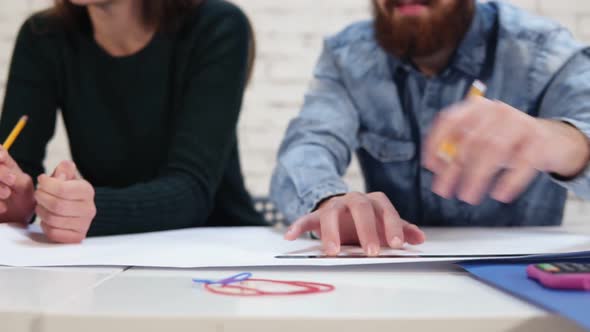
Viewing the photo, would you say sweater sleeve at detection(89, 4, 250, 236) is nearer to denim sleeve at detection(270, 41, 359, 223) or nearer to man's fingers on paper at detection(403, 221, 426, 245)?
denim sleeve at detection(270, 41, 359, 223)

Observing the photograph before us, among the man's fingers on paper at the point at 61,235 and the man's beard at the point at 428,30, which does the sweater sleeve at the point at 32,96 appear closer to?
the man's fingers on paper at the point at 61,235

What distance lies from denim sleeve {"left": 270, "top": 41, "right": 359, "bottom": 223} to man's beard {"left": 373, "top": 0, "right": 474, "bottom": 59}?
0.36ft

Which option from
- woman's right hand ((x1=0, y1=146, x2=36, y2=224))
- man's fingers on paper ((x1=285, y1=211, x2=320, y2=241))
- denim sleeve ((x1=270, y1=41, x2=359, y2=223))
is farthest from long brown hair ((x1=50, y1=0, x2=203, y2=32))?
man's fingers on paper ((x1=285, y1=211, x2=320, y2=241))

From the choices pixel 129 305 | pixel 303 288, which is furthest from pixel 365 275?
pixel 129 305

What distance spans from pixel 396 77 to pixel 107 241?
54 centimetres

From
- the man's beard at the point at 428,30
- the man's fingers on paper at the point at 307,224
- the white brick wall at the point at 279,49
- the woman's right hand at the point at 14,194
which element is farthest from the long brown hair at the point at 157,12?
the white brick wall at the point at 279,49

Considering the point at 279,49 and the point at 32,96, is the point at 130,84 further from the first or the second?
the point at 279,49

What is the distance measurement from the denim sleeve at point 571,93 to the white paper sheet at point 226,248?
12cm

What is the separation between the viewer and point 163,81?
1.02m

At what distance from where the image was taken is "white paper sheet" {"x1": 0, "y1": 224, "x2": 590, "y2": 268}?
507 mm

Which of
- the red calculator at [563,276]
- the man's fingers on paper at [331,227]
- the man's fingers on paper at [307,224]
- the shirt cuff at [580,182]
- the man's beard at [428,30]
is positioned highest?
the man's beard at [428,30]

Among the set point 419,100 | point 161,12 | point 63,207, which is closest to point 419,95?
point 419,100

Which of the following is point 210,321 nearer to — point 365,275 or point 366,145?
point 365,275

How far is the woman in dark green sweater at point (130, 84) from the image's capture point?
3.15ft
